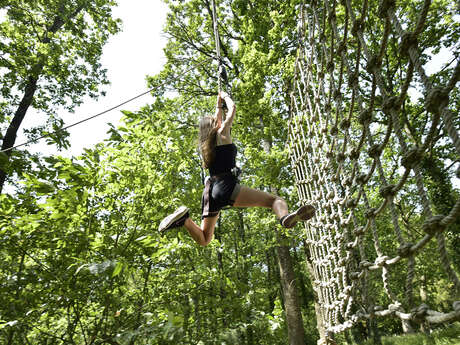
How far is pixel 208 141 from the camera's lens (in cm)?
246

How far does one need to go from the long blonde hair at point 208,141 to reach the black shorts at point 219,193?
178 millimetres

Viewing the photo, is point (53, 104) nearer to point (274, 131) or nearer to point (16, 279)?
point (274, 131)

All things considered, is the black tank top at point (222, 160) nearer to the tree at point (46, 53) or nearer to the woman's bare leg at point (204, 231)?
the woman's bare leg at point (204, 231)

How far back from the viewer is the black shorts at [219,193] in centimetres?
236

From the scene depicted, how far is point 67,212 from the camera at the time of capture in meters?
2.08

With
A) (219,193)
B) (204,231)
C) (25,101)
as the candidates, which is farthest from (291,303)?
(25,101)

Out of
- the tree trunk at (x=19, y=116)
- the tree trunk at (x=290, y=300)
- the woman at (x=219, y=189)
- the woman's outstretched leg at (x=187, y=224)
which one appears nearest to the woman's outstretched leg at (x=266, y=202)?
the woman at (x=219, y=189)

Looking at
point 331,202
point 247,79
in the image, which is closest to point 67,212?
point 331,202

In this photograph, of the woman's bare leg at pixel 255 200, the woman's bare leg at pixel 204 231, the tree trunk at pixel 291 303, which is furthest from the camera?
the tree trunk at pixel 291 303

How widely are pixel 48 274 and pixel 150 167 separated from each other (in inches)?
45.6

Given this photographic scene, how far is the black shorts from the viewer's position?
2.36m

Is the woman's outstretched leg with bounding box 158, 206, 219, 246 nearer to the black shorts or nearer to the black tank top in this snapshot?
the black shorts

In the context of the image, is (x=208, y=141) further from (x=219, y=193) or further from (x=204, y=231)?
(x=204, y=231)

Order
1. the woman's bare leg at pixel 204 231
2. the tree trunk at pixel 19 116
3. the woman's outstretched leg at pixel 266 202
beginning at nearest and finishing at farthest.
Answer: the woman's outstretched leg at pixel 266 202 < the woman's bare leg at pixel 204 231 < the tree trunk at pixel 19 116
